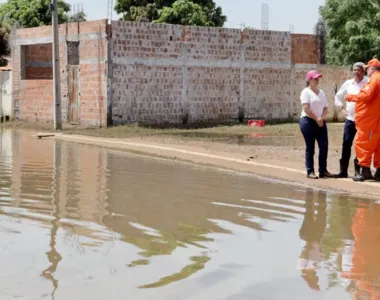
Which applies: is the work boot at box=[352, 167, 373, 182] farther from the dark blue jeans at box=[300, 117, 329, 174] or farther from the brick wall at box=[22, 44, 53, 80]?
the brick wall at box=[22, 44, 53, 80]

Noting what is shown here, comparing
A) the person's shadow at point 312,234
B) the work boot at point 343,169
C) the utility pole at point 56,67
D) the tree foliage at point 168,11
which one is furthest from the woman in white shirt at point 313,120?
the tree foliage at point 168,11

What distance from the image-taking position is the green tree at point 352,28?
3319 centimetres

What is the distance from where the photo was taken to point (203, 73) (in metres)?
25.6

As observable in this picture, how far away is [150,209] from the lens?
812 centimetres

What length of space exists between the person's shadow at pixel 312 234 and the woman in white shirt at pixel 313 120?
1002 millimetres

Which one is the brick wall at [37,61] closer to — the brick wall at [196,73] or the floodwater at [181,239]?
the brick wall at [196,73]

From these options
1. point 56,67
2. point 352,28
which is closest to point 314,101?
point 56,67

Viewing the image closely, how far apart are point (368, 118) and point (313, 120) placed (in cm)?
95

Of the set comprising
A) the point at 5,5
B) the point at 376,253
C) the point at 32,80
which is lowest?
the point at 376,253

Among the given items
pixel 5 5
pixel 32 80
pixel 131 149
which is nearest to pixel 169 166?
pixel 131 149

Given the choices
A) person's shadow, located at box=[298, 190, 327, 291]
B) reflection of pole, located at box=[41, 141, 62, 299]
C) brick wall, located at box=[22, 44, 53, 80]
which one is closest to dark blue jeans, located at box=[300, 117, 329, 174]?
person's shadow, located at box=[298, 190, 327, 291]

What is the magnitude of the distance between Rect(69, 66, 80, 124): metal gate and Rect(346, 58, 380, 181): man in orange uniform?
54.5ft

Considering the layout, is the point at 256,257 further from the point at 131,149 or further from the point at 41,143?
the point at 41,143

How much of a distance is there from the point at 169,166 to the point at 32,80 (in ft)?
52.9
